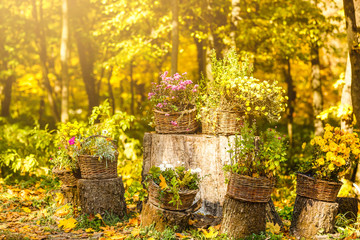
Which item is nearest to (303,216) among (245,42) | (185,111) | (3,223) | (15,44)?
(185,111)

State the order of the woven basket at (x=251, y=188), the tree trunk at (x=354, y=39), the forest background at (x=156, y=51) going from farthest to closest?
the forest background at (x=156, y=51) < the tree trunk at (x=354, y=39) < the woven basket at (x=251, y=188)

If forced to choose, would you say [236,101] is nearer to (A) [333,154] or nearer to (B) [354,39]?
(A) [333,154]

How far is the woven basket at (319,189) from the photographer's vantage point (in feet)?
15.5

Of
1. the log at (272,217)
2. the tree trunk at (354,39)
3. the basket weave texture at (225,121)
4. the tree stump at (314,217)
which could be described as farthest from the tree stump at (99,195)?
the tree trunk at (354,39)

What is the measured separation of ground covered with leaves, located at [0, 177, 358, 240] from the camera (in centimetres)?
462

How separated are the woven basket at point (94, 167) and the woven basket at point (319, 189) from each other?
2.71 metres

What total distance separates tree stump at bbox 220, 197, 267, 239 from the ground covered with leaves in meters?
0.11

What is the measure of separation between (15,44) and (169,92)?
13.8m

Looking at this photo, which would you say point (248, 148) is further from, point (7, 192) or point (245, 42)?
point (245, 42)

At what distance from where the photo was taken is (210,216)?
544 centimetres

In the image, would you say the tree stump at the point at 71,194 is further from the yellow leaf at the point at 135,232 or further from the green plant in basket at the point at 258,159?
the green plant in basket at the point at 258,159

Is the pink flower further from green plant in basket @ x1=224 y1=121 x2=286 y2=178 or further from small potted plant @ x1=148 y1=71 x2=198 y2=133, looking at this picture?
green plant in basket @ x1=224 y1=121 x2=286 y2=178

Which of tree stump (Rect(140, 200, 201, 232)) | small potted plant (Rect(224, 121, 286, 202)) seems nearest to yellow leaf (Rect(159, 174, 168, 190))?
tree stump (Rect(140, 200, 201, 232))

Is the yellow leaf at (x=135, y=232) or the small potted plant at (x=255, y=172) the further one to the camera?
the yellow leaf at (x=135, y=232)
